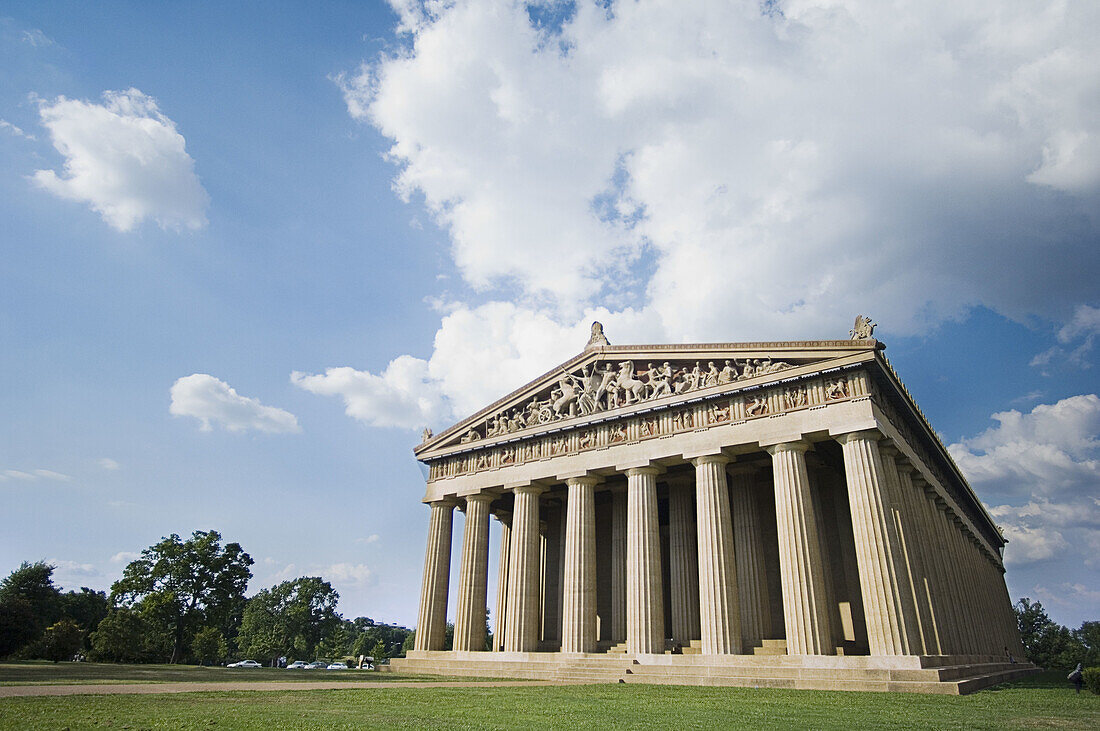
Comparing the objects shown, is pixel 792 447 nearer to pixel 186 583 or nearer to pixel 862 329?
pixel 862 329

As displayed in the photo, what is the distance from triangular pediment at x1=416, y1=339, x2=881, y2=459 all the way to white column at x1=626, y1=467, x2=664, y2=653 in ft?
12.9

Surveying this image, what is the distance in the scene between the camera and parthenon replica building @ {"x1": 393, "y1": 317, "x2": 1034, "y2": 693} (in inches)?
969

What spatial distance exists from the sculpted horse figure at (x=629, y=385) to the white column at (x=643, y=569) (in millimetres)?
3616

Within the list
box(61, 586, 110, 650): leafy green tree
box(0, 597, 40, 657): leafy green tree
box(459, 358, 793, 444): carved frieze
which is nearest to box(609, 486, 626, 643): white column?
box(459, 358, 793, 444): carved frieze

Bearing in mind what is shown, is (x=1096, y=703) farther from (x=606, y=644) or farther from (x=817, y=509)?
(x=606, y=644)

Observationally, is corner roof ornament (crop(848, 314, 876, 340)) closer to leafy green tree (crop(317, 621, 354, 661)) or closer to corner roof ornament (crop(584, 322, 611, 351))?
corner roof ornament (crop(584, 322, 611, 351))

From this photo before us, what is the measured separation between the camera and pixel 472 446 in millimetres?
38375

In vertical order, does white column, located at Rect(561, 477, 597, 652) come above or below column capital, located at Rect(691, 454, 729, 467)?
below

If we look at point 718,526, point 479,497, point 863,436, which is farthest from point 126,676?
point 863,436

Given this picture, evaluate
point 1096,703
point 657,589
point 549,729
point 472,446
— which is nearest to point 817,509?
point 657,589

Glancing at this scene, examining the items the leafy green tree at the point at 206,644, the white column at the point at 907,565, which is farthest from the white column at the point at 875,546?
the leafy green tree at the point at 206,644

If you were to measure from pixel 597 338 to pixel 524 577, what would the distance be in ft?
44.1

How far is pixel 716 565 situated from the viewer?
2753 centimetres

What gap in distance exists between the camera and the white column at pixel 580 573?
3064cm
